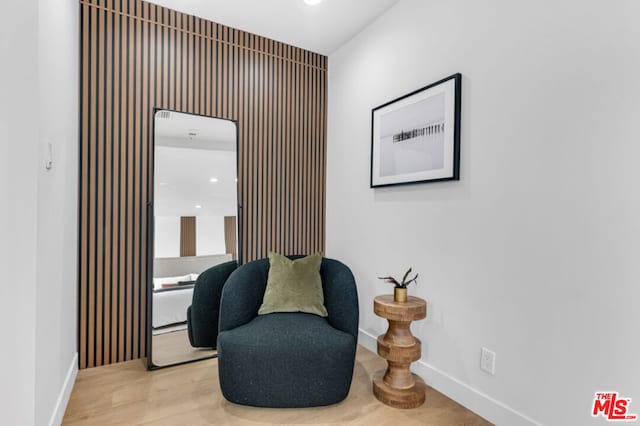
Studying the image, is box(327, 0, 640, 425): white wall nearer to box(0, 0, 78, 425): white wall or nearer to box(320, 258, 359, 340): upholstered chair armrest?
box(320, 258, 359, 340): upholstered chair armrest

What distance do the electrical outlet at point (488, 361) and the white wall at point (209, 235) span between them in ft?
6.29

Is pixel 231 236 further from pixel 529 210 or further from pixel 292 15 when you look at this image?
pixel 529 210

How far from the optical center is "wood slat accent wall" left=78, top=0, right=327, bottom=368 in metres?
2.29

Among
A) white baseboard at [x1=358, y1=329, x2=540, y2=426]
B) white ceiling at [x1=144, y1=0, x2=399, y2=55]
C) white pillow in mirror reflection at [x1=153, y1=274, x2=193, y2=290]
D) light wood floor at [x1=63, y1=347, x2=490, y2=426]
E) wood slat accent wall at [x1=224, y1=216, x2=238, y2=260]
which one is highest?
white ceiling at [x1=144, y1=0, x2=399, y2=55]

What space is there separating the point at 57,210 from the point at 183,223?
87cm

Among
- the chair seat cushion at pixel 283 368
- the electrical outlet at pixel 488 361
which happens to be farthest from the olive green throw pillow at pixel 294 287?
the electrical outlet at pixel 488 361

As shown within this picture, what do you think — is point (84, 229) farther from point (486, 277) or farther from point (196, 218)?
point (486, 277)

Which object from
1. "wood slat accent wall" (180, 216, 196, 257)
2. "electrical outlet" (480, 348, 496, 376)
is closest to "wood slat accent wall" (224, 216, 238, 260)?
"wood slat accent wall" (180, 216, 196, 257)

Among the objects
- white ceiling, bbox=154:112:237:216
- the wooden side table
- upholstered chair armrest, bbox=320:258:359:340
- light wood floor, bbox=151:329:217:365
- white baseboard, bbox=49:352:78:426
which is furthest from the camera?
white ceiling, bbox=154:112:237:216

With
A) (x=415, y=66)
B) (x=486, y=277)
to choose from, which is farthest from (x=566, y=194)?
(x=415, y=66)

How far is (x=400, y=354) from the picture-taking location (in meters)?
1.91

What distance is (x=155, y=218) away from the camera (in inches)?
94.3

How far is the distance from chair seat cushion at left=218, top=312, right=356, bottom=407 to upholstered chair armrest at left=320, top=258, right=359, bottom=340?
6.0 inches

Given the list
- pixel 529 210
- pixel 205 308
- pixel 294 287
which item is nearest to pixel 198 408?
pixel 205 308
